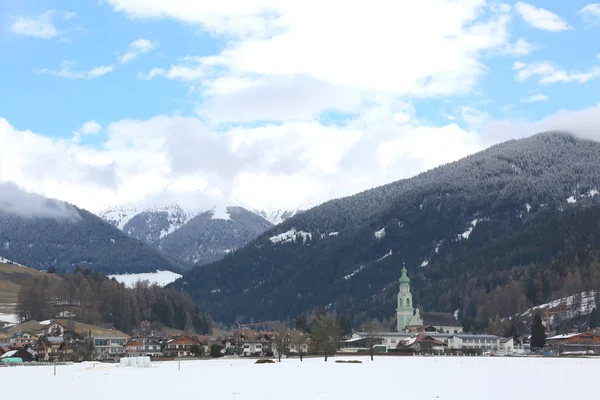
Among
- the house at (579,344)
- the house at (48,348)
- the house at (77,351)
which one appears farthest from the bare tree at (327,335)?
the house at (48,348)

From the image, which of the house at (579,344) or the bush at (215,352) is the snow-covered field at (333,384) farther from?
the bush at (215,352)

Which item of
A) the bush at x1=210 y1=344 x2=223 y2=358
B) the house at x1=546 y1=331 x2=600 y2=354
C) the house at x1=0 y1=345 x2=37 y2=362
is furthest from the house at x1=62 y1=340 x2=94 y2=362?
the house at x1=546 y1=331 x2=600 y2=354

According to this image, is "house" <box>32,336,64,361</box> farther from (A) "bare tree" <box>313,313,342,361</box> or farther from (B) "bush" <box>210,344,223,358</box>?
(A) "bare tree" <box>313,313,342,361</box>

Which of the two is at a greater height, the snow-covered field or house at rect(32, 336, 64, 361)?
house at rect(32, 336, 64, 361)

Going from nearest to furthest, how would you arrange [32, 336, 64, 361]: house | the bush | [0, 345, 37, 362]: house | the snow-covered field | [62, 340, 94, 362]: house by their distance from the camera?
the snow-covered field → [0, 345, 37, 362]: house → [62, 340, 94, 362]: house → [32, 336, 64, 361]: house → the bush

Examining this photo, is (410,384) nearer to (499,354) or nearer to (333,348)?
(333,348)

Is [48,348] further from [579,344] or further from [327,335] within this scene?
[579,344]

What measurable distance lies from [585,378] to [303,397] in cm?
3791

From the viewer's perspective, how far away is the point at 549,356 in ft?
593

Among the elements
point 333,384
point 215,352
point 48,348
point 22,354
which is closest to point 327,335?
point 215,352

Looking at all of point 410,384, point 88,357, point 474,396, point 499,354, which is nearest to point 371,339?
point 499,354

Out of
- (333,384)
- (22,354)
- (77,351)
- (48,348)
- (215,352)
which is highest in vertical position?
(48,348)

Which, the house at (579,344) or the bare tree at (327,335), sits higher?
the bare tree at (327,335)

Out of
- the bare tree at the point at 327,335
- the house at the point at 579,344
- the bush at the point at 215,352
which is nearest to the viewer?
the bare tree at the point at 327,335
